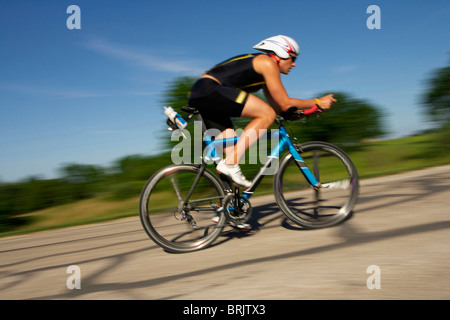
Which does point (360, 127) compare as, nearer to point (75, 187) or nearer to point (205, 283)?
point (75, 187)

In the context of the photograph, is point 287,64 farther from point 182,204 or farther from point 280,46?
point 182,204

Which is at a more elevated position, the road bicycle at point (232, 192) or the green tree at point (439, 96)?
the green tree at point (439, 96)

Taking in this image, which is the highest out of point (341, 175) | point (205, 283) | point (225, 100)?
point (225, 100)

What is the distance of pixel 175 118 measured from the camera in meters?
3.48

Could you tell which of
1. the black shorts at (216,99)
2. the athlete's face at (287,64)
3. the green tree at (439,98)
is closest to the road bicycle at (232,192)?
the black shorts at (216,99)

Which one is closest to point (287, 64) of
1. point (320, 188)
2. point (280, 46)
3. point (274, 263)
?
point (280, 46)

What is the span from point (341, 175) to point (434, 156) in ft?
25.8

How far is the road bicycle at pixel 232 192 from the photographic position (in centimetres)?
348

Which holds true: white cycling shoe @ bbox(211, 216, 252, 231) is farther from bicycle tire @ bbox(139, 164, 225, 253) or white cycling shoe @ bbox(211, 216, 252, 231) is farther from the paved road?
the paved road

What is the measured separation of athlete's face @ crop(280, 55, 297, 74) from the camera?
11.5ft

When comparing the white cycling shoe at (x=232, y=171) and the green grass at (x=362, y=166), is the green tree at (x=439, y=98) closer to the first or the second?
the green grass at (x=362, y=166)

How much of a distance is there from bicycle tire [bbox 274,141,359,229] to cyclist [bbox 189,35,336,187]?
41cm
